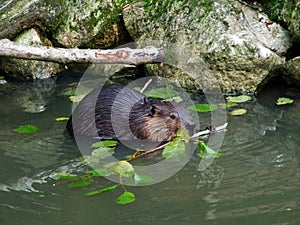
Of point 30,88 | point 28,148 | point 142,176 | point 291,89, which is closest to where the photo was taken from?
point 142,176

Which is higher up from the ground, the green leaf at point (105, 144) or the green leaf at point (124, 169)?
the green leaf at point (124, 169)

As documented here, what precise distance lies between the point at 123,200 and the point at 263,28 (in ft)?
10.0

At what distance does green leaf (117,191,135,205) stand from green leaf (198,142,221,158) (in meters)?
0.72

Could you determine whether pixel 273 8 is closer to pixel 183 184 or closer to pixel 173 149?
pixel 173 149

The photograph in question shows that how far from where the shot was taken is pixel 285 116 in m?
5.09

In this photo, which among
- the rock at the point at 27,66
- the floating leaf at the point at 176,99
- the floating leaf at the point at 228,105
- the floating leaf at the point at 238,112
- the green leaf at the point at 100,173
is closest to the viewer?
the green leaf at the point at 100,173

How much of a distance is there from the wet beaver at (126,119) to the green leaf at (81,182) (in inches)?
32.4

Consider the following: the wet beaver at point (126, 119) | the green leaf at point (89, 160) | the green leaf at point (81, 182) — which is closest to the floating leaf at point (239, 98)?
the wet beaver at point (126, 119)

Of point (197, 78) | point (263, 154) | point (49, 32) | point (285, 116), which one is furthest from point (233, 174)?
point (49, 32)

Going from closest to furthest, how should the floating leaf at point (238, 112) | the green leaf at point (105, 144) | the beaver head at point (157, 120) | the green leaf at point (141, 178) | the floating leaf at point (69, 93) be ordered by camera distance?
1. the green leaf at point (141, 178)
2. the green leaf at point (105, 144)
3. the beaver head at point (157, 120)
4. the floating leaf at point (238, 112)
5. the floating leaf at point (69, 93)

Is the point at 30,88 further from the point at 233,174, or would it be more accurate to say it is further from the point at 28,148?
the point at 233,174

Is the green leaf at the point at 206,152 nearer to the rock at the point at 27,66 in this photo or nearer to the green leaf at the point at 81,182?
the green leaf at the point at 81,182

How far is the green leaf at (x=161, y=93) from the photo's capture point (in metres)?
5.56

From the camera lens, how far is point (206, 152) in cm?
420
